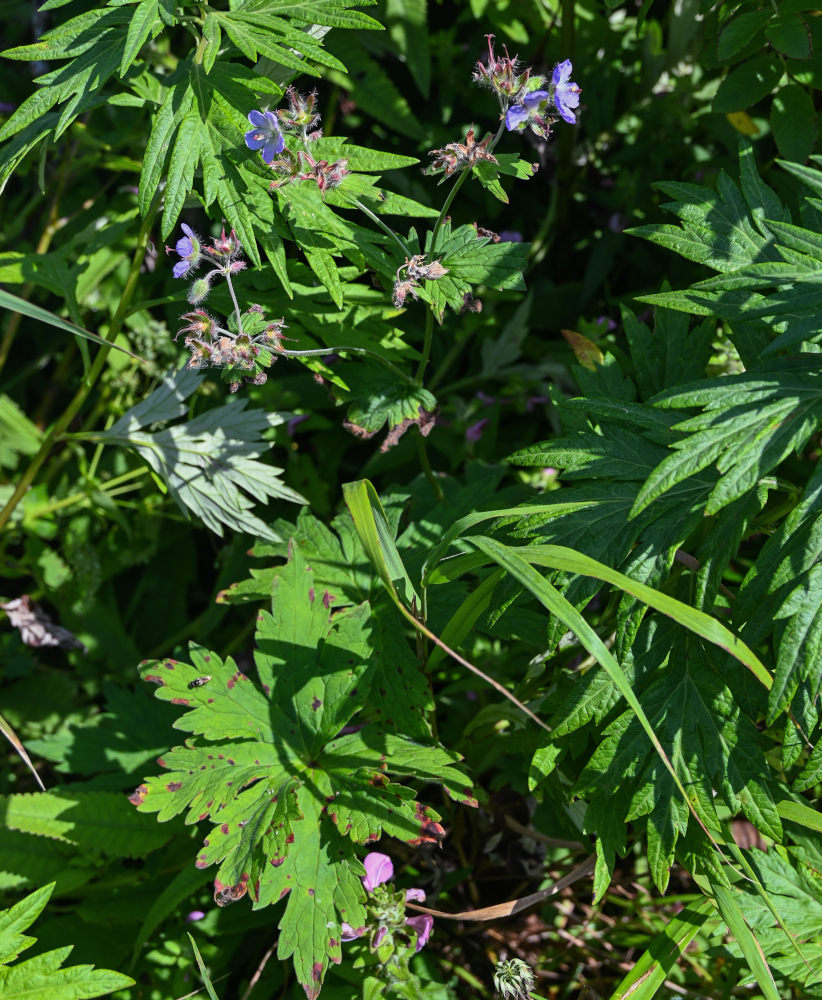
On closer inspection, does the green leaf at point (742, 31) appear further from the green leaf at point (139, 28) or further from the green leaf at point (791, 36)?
the green leaf at point (139, 28)

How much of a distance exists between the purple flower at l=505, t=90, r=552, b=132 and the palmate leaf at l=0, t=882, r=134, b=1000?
170cm

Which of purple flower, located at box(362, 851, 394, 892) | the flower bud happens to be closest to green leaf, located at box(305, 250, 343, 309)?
the flower bud

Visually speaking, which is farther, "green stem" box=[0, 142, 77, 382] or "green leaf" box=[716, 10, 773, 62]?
"green stem" box=[0, 142, 77, 382]

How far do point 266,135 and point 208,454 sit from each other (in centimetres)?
79

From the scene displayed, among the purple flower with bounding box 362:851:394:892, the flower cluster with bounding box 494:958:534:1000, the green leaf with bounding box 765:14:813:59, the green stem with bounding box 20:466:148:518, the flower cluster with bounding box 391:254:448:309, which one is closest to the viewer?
the flower cluster with bounding box 494:958:534:1000

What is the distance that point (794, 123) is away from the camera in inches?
80.4

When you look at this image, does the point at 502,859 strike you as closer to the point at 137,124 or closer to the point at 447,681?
the point at 447,681

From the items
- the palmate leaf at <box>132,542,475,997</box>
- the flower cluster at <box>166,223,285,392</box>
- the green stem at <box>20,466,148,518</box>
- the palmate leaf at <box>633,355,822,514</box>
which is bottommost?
the palmate leaf at <box>132,542,475,997</box>

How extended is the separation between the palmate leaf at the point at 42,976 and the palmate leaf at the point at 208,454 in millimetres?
891

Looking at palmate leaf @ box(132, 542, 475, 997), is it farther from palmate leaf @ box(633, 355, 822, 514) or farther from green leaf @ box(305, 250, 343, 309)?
palmate leaf @ box(633, 355, 822, 514)

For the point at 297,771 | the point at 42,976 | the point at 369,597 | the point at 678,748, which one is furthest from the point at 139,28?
the point at 42,976

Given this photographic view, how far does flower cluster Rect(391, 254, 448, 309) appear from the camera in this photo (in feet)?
5.41

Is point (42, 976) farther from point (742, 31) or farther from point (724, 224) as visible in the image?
point (742, 31)

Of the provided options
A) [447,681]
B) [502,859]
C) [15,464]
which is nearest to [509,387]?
[447,681]
